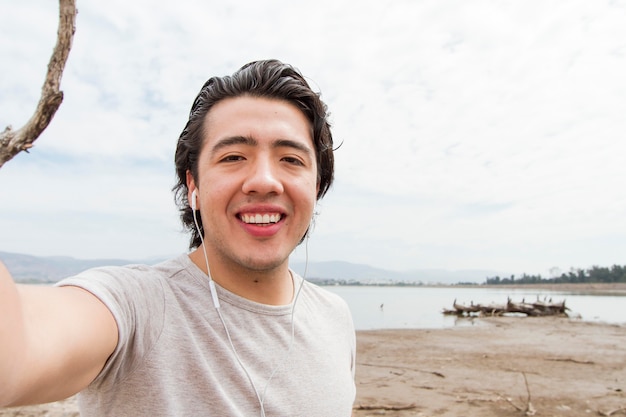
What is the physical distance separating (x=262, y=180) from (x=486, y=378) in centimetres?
807

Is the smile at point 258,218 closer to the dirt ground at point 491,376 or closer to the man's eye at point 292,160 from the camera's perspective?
the man's eye at point 292,160

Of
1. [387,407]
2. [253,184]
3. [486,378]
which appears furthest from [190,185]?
[486,378]

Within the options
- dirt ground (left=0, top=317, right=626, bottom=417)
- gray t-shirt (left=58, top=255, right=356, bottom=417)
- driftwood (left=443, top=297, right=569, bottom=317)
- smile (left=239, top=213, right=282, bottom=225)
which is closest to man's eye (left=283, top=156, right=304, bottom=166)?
smile (left=239, top=213, right=282, bottom=225)

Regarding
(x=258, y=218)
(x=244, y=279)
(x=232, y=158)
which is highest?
(x=232, y=158)

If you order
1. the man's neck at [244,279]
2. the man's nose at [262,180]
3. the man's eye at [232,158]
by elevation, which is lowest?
the man's neck at [244,279]

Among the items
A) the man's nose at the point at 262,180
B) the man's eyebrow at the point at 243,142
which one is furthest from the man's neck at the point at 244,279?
the man's eyebrow at the point at 243,142

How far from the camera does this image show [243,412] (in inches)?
49.8

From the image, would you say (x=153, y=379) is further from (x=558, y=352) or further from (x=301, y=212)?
(x=558, y=352)

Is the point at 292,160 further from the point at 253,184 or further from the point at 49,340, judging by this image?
the point at 49,340

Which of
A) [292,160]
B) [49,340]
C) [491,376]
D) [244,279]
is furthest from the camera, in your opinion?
[491,376]

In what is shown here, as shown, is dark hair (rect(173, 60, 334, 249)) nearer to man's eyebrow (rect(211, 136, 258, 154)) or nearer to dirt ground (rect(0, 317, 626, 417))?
man's eyebrow (rect(211, 136, 258, 154))

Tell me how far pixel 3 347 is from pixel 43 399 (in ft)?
0.79

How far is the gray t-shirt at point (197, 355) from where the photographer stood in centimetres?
114

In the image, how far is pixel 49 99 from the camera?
2.02 meters
